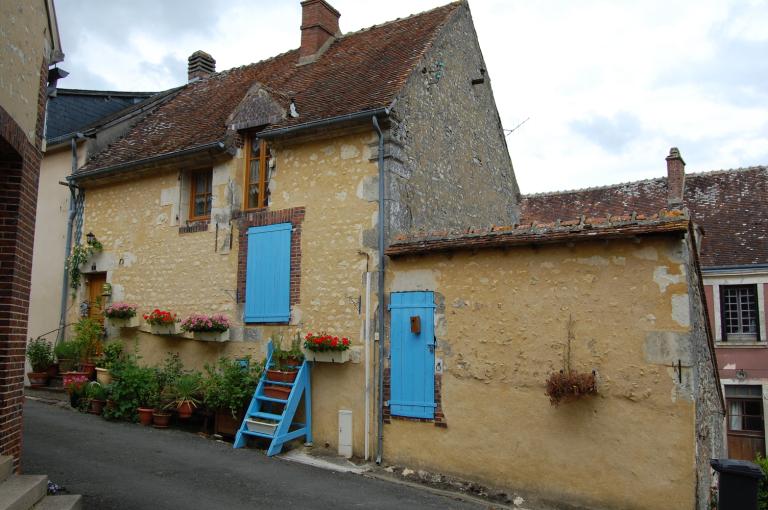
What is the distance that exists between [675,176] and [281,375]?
14.3 meters

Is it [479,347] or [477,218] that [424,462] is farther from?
[477,218]

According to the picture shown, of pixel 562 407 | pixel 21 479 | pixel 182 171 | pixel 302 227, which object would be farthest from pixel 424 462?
pixel 182 171

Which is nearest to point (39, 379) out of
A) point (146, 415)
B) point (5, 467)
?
point (146, 415)

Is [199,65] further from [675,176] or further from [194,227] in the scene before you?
[675,176]

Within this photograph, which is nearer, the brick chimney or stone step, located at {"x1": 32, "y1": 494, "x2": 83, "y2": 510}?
stone step, located at {"x1": 32, "y1": 494, "x2": 83, "y2": 510}

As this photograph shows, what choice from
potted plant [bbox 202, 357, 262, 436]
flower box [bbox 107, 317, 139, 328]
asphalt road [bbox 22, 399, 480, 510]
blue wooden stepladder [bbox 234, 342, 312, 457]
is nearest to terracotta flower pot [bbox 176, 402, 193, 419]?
potted plant [bbox 202, 357, 262, 436]

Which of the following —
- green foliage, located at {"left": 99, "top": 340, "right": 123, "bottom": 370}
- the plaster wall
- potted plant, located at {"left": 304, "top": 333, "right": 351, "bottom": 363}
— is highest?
the plaster wall

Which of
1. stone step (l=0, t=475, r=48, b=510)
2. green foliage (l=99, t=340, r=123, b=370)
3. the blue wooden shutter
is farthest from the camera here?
green foliage (l=99, t=340, r=123, b=370)

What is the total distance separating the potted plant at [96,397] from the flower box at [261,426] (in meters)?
2.85

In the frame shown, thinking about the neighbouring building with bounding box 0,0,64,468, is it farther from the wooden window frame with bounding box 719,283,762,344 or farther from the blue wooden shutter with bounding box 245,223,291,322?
the wooden window frame with bounding box 719,283,762,344

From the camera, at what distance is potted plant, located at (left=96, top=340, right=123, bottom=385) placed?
1046 cm

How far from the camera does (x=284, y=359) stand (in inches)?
354

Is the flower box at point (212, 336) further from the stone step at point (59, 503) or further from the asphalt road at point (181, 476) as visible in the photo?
the stone step at point (59, 503)

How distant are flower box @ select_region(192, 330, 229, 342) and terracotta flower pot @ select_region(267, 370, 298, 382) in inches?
49.2
